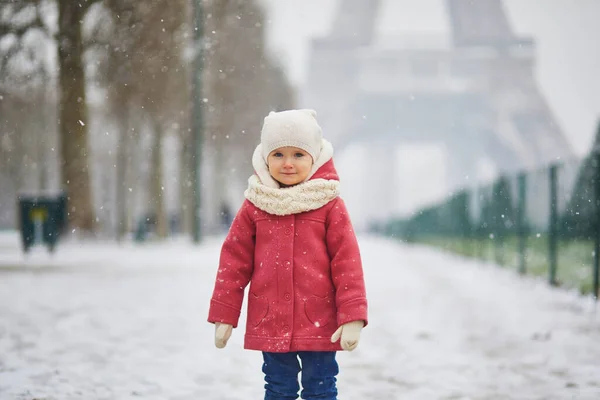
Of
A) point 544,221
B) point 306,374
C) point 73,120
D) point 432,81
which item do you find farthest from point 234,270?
point 432,81

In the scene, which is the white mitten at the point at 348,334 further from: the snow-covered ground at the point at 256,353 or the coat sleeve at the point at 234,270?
the snow-covered ground at the point at 256,353

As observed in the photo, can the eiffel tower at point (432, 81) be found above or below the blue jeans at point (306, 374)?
above

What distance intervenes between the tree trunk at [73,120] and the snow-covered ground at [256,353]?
13.8 ft

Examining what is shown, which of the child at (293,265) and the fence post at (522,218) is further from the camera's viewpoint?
the fence post at (522,218)

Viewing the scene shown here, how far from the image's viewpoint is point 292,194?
2.99m

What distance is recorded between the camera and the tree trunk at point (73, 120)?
43.3 feet

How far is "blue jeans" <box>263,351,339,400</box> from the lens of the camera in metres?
3.06

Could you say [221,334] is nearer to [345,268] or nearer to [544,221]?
[345,268]

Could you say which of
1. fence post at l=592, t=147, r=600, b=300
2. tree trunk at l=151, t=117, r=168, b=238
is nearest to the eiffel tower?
tree trunk at l=151, t=117, r=168, b=238

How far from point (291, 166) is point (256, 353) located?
8.49 ft

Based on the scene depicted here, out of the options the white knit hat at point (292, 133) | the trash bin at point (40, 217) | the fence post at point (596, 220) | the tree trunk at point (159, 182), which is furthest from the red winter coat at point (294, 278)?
the tree trunk at point (159, 182)

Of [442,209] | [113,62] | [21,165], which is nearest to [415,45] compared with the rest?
[21,165]

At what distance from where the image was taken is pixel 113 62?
46.2 feet

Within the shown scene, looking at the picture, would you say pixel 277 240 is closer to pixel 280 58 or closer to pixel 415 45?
pixel 280 58
